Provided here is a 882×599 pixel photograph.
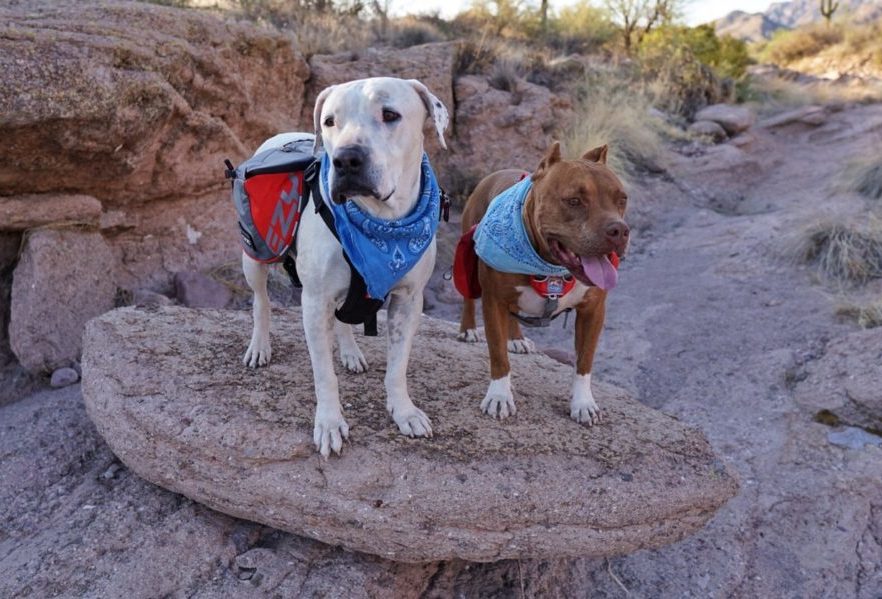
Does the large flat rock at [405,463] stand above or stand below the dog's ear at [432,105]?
below

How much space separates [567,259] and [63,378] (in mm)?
3758

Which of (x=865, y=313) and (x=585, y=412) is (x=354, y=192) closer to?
(x=585, y=412)

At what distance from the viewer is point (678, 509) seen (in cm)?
317

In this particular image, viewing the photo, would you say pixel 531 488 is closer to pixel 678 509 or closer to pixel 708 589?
pixel 678 509

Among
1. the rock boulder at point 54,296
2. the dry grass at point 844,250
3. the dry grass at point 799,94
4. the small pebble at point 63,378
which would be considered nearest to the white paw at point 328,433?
the small pebble at point 63,378

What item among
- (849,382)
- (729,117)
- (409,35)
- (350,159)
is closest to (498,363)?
(350,159)

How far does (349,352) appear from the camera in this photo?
153 inches

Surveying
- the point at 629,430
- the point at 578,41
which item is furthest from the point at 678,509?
the point at 578,41

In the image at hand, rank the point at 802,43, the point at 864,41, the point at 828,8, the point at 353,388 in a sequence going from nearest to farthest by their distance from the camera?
the point at 353,388
the point at 864,41
the point at 802,43
the point at 828,8

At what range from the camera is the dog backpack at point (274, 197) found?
3211mm

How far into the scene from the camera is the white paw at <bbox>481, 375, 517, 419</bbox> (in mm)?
3484

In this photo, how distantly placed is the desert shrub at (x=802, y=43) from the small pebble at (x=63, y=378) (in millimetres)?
28654

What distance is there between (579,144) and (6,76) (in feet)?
24.8

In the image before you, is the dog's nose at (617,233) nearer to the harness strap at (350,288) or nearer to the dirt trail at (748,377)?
the harness strap at (350,288)
